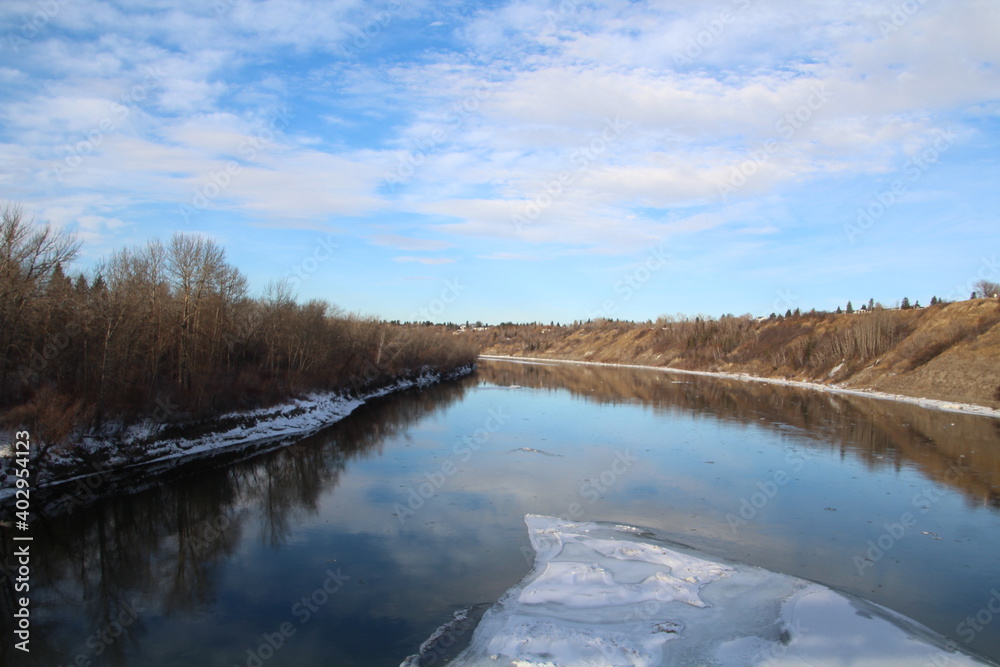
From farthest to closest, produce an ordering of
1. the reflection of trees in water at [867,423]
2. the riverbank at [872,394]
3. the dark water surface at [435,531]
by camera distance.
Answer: the riverbank at [872,394], the reflection of trees in water at [867,423], the dark water surface at [435,531]

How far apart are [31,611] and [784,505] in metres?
14.9

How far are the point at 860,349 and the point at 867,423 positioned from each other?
27299mm

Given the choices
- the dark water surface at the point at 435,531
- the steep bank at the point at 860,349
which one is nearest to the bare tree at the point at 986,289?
the steep bank at the point at 860,349

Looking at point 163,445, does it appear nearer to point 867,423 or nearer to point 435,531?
point 435,531

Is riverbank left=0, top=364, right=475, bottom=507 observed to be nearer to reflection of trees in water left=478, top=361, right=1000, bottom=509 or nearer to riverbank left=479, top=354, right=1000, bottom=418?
reflection of trees in water left=478, top=361, right=1000, bottom=509

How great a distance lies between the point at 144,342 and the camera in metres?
21.9

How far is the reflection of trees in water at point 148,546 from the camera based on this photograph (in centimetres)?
785

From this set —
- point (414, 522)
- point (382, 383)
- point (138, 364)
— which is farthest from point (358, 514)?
point (382, 383)

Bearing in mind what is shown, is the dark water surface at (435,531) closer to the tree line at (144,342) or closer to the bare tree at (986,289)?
the tree line at (144,342)

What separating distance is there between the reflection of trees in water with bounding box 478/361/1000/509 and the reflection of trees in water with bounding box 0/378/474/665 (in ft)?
57.2

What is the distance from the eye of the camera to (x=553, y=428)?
26078mm

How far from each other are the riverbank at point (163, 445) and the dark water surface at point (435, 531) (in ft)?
5.06

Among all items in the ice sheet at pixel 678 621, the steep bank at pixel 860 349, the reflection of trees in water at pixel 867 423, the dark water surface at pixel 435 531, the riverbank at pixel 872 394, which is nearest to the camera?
the ice sheet at pixel 678 621

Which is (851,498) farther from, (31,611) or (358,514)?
(31,611)
